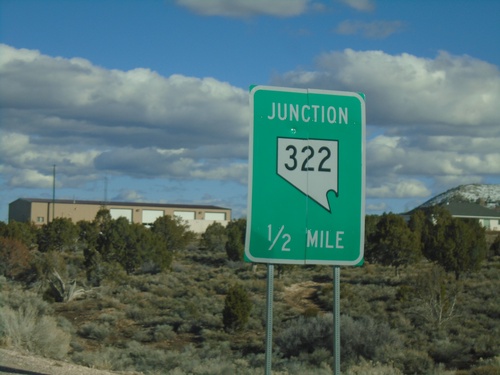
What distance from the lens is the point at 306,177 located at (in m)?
5.52

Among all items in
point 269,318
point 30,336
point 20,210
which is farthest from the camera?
point 20,210

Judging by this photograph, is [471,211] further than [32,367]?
Yes

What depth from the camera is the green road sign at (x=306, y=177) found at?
5.42m

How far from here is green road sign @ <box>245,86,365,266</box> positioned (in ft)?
17.8

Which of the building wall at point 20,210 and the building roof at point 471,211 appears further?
the building wall at point 20,210

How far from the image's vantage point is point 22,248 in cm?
4753

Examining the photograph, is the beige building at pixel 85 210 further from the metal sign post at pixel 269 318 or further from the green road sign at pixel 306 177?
the metal sign post at pixel 269 318

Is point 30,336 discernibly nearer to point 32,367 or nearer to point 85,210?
point 32,367

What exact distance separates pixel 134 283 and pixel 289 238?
41.8 metres

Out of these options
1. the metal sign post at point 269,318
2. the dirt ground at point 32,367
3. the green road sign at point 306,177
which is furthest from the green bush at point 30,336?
the green road sign at point 306,177

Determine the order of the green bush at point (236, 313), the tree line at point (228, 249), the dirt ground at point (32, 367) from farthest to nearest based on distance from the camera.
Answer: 1. the tree line at point (228, 249)
2. the green bush at point (236, 313)
3. the dirt ground at point (32, 367)

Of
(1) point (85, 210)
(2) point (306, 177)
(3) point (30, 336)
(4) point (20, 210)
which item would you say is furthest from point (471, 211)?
(2) point (306, 177)

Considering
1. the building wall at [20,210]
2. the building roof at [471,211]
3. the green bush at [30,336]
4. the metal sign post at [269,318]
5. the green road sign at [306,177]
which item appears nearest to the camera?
the metal sign post at [269,318]

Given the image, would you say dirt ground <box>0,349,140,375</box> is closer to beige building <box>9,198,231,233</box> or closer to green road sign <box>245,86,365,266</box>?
green road sign <box>245,86,365,266</box>
